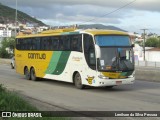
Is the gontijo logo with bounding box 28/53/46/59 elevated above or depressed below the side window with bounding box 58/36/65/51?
below

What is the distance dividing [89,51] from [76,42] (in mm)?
1453

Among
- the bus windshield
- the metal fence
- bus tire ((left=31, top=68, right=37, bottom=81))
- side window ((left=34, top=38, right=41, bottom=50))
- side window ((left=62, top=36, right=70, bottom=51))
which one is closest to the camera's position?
the bus windshield

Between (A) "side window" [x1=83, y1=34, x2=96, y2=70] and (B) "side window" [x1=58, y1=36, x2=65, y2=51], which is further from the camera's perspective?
(B) "side window" [x1=58, y1=36, x2=65, y2=51]

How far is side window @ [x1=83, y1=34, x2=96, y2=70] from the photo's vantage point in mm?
18266

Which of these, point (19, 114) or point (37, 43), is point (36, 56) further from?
point (19, 114)

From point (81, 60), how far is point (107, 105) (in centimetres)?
597

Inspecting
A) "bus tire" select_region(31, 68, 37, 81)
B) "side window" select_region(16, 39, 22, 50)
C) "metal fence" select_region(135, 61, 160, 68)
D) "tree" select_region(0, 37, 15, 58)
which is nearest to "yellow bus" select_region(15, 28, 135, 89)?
"bus tire" select_region(31, 68, 37, 81)

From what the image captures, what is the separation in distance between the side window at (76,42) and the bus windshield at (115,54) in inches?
53.6

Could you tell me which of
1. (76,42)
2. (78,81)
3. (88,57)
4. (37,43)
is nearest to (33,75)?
(37,43)

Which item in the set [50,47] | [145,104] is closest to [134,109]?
[145,104]

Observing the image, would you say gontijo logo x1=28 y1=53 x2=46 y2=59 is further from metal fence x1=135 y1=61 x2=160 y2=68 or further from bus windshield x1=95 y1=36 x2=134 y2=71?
metal fence x1=135 y1=61 x2=160 y2=68

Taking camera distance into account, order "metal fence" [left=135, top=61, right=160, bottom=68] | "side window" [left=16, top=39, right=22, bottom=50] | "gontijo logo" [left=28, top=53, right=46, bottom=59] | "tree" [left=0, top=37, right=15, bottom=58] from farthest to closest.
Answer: "tree" [left=0, top=37, right=15, bottom=58], "metal fence" [left=135, top=61, right=160, bottom=68], "side window" [left=16, top=39, right=22, bottom=50], "gontijo logo" [left=28, top=53, right=46, bottom=59]

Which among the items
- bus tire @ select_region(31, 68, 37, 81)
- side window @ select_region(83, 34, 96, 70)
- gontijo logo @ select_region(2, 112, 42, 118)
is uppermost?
side window @ select_region(83, 34, 96, 70)

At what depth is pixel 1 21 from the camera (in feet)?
523
